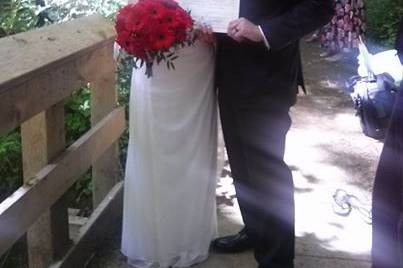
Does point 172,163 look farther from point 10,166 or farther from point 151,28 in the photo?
point 10,166

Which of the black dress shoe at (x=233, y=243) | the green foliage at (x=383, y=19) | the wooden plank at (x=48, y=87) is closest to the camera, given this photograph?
the wooden plank at (x=48, y=87)

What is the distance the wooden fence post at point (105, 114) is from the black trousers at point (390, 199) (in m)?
1.51

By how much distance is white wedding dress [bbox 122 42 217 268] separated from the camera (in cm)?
290

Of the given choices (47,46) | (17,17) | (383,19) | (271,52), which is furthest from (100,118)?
(383,19)

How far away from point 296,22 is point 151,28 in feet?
1.97

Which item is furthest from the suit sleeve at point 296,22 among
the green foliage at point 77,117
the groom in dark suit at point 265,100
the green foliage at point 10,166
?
the green foliage at point 10,166

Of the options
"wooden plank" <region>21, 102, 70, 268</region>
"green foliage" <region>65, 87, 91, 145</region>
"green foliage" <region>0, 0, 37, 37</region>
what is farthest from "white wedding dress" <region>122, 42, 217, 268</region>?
"green foliage" <region>0, 0, 37, 37</region>

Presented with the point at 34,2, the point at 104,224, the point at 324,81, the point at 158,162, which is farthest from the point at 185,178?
the point at 324,81

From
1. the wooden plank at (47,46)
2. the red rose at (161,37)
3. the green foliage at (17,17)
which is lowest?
the green foliage at (17,17)

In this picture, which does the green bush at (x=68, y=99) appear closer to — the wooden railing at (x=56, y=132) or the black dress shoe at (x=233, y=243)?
the wooden railing at (x=56, y=132)

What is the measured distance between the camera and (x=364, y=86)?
18.4 ft

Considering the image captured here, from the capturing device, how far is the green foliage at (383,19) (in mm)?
8219

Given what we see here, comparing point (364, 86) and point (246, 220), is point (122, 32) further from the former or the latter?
point (364, 86)

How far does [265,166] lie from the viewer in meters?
2.92
